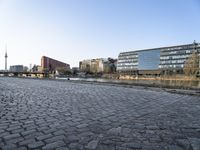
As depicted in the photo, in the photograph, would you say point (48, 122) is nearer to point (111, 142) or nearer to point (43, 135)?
point (43, 135)

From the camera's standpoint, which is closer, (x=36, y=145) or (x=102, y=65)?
(x=36, y=145)

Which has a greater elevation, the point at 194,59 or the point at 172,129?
the point at 194,59

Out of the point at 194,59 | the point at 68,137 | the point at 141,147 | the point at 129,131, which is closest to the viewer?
the point at 141,147

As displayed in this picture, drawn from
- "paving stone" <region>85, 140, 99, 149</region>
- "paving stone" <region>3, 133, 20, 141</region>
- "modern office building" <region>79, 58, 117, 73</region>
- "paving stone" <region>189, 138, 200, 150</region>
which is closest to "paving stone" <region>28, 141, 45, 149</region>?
"paving stone" <region>3, 133, 20, 141</region>

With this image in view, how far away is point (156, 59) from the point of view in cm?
12406

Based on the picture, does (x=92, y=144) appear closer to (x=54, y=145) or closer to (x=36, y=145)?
(x=54, y=145)

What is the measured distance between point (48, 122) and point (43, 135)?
1231mm

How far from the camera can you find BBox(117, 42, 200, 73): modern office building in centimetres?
10976

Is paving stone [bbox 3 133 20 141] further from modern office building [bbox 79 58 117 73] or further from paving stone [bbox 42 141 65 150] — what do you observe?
modern office building [bbox 79 58 117 73]

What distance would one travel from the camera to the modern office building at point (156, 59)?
10976 centimetres

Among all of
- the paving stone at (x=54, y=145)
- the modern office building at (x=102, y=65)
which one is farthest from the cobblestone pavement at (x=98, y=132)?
the modern office building at (x=102, y=65)

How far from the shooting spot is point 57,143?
416 cm

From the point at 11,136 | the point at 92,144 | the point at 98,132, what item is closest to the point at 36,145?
the point at 11,136

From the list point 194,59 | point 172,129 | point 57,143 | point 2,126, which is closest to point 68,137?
point 57,143
